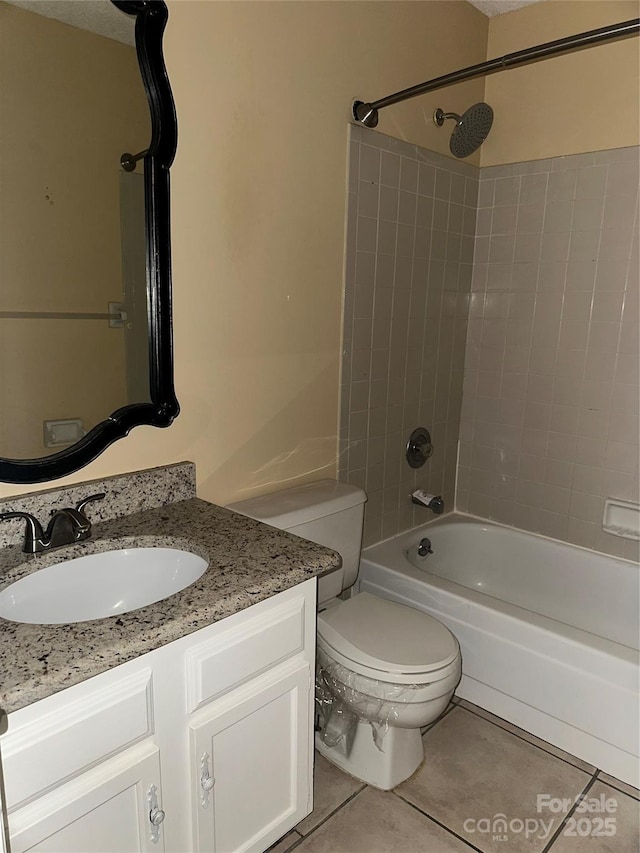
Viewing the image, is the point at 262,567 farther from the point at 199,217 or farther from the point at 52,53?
the point at 52,53

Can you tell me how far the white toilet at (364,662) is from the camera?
1703 millimetres

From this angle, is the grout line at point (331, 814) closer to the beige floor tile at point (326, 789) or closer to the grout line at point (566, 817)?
the beige floor tile at point (326, 789)

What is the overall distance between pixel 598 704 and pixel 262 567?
3.93 feet

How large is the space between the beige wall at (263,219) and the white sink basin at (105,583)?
0.23 metres

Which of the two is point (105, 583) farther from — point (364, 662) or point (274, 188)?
point (274, 188)

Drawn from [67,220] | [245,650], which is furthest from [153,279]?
[245,650]

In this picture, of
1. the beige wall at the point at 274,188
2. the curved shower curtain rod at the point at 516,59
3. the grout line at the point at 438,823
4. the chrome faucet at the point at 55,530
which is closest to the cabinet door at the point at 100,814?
Result: the chrome faucet at the point at 55,530

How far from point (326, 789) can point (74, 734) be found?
103 cm

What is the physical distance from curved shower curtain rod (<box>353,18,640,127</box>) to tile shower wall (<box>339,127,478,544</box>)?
0.07m

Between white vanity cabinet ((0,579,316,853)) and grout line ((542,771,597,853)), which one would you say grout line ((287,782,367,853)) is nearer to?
white vanity cabinet ((0,579,316,853))

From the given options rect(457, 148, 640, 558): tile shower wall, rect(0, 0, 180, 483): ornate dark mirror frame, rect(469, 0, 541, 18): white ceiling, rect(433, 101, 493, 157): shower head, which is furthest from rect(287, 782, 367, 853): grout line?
rect(469, 0, 541, 18): white ceiling

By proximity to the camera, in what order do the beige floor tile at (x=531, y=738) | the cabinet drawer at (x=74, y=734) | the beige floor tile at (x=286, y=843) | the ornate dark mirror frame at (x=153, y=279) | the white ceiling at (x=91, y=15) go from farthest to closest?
the beige floor tile at (x=531, y=738) → the beige floor tile at (x=286, y=843) → the ornate dark mirror frame at (x=153, y=279) → the white ceiling at (x=91, y=15) → the cabinet drawer at (x=74, y=734)

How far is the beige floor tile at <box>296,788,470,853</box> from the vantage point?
1.62 metres

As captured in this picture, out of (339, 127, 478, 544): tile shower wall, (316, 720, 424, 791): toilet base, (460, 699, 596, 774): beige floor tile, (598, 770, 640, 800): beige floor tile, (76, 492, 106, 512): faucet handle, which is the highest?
(339, 127, 478, 544): tile shower wall
